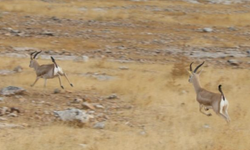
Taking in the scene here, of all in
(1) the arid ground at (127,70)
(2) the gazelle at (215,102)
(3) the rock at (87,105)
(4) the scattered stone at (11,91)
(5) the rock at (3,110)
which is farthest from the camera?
(4) the scattered stone at (11,91)

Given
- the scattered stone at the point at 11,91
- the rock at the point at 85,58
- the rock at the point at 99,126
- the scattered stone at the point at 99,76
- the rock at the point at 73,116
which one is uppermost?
the rock at the point at 73,116

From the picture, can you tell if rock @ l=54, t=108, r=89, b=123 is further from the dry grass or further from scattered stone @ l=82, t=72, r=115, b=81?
scattered stone @ l=82, t=72, r=115, b=81

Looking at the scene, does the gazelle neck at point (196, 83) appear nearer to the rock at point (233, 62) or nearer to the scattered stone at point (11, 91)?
the scattered stone at point (11, 91)

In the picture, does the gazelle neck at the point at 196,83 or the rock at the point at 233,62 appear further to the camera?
the rock at the point at 233,62

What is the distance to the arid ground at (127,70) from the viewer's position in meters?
10.7

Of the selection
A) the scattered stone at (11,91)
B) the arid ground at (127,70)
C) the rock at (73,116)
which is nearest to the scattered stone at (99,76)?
the arid ground at (127,70)

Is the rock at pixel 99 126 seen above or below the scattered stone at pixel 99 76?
above

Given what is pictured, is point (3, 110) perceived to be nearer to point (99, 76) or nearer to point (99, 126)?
point (99, 126)

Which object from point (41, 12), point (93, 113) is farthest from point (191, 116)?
point (41, 12)

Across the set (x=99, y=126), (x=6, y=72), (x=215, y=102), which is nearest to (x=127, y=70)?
(x=6, y=72)

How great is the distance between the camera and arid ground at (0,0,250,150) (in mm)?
10680

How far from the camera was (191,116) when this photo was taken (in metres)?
12.8

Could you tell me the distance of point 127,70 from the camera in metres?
20.4

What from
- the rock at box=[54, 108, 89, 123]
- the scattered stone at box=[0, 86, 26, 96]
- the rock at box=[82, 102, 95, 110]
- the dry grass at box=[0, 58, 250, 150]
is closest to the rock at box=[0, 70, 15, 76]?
the dry grass at box=[0, 58, 250, 150]
